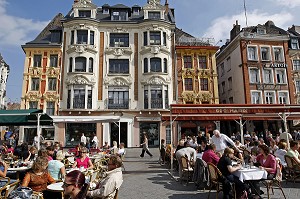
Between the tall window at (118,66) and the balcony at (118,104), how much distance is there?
10.5 ft

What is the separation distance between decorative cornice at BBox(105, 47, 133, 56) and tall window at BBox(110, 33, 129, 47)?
21.6 inches

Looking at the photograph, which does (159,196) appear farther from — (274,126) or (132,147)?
(274,126)

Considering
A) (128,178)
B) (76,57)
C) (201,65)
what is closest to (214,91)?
(201,65)

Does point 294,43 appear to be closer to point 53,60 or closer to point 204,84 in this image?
point 204,84

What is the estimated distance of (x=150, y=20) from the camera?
26625 millimetres

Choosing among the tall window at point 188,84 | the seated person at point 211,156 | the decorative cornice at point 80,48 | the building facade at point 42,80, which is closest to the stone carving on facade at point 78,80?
the building facade at point 42,80

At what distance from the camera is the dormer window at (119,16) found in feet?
91.4

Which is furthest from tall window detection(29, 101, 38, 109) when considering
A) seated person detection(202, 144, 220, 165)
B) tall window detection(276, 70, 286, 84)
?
tall window detection(276, 70, 286, 84)

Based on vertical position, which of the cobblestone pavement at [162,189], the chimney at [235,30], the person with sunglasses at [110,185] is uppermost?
the chimney at [235,30]

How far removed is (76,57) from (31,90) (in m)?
5.87

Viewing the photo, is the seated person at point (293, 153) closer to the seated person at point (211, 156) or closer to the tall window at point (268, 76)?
the seated person at point (211, 156)

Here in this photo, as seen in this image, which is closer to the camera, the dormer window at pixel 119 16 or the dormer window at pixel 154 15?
the dormer window at pixel 154 15

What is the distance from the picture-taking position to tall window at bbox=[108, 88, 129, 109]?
83.6ft

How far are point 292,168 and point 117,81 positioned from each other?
20.4 metres
